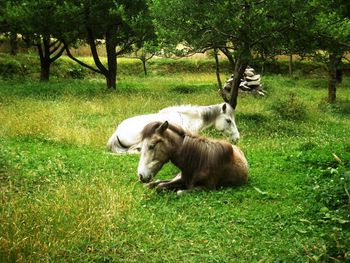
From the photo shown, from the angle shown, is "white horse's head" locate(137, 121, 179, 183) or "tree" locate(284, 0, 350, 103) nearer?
"white horse's head" locate(137, 121, 179, 183)

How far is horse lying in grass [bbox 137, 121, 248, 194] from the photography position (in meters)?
7.57

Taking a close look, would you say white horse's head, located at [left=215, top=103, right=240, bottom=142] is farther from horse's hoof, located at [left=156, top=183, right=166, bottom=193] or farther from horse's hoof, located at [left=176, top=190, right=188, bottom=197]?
horse's hoof, located at [left=176, top=190, right=188, bottom=197]

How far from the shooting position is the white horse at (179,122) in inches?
456

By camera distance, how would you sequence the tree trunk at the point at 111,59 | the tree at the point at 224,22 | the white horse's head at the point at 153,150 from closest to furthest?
the white horse's head at the point at 153,150 → the tree at the point at 224,22 → the tree trunk at the point at 111,59

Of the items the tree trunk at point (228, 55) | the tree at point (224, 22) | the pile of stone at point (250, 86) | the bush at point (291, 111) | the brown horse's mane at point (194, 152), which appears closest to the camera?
the brown horse's mane at point (194, 152)

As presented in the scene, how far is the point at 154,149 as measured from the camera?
7.57m

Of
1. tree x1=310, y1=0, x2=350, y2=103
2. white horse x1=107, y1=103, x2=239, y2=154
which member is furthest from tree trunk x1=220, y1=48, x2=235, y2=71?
white horse x1=107, y1=103, x2=239, y2=154

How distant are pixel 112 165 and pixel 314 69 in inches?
1239

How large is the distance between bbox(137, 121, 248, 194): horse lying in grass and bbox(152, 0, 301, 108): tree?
5859 millimetres

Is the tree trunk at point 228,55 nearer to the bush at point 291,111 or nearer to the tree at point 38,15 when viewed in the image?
the bush at point 291,111

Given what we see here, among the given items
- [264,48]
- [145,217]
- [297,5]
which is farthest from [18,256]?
[264,48]

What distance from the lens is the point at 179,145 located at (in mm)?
7809

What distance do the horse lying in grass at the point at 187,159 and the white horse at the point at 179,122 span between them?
3.50 m

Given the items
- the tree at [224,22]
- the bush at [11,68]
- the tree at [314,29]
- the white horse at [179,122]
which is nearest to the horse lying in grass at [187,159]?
the white horse at [179,122]
